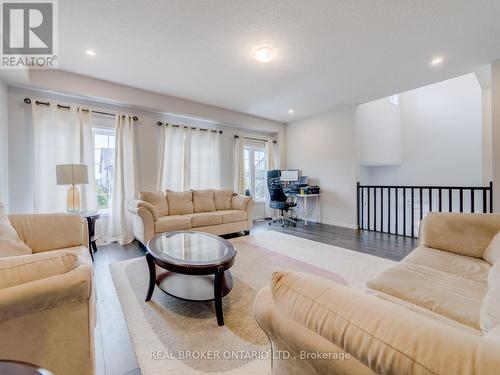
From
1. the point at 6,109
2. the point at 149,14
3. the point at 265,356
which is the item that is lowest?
the point at 265,356

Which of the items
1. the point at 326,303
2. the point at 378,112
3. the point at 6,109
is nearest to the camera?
the point at 326,303

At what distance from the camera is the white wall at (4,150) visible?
9.36 feet

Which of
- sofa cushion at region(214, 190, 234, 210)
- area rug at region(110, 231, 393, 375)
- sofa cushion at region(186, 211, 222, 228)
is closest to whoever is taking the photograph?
area rug at region(110, 231, 393, 375)

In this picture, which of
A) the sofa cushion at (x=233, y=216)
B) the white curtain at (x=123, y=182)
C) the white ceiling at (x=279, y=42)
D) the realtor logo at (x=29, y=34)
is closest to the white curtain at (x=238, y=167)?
the sofa cushion at (x=233, y=216)

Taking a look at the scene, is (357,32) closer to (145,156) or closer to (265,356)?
(265,356)

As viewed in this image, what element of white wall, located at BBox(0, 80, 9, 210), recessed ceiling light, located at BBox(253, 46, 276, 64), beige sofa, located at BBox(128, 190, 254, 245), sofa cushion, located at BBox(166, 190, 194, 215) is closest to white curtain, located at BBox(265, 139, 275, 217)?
beige sofa, located at BBox(128, 190, 254, 245)

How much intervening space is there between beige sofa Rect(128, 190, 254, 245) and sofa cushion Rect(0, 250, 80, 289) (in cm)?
235

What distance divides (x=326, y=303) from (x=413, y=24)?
117 inches

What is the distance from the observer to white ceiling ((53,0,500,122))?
6.73 feet

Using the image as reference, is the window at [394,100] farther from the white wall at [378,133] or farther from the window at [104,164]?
the window at [104,164]

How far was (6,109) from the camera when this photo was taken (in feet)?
10.0

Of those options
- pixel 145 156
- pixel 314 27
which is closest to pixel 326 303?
pixel 314 27

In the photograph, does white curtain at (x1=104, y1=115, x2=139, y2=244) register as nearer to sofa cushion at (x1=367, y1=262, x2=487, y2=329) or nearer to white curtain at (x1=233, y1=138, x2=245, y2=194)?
white curtain at (x1=233, y1=138, x2=245, y2=194)

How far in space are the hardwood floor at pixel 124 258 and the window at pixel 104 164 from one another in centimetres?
82
